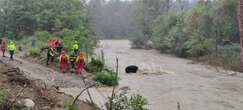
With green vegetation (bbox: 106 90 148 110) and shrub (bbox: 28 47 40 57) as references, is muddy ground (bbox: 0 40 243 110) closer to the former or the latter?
shrub (bbox: 28 47 40 57)

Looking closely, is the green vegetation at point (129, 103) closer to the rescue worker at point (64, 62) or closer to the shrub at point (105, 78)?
the shrub at point (105, 78)

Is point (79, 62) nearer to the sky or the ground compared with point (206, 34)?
nearer to the ground

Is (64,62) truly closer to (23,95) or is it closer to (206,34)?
(23,95)

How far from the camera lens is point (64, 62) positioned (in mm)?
24656

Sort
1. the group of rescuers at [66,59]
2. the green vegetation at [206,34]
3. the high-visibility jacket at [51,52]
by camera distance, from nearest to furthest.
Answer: the group of rescuers at [66,59] < the high-visibility jacket at [51,52] < the green vegetation at [206,34]

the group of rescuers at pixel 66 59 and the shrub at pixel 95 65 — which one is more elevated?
the group of rescuers at pixel 66 59

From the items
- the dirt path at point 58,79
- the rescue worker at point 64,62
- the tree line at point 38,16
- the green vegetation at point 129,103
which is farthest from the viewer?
the tree line at point 38,16

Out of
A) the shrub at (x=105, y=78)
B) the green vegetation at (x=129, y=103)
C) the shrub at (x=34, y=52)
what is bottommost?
the shrub at (x=105, y=78)

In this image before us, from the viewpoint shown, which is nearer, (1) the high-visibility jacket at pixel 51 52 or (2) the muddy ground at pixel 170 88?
(2) the muddy ground at pixel 170 88

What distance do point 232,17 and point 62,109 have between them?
3876 centimetres

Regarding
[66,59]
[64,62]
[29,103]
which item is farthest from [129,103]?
[64,62]

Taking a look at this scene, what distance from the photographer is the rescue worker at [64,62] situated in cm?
2401

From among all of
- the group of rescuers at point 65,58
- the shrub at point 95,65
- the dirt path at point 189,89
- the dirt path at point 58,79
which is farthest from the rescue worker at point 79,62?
the dirt path at point 189,89

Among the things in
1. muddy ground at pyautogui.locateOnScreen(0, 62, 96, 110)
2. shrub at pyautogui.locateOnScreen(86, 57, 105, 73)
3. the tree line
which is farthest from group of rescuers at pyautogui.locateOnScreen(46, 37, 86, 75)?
the tree line
